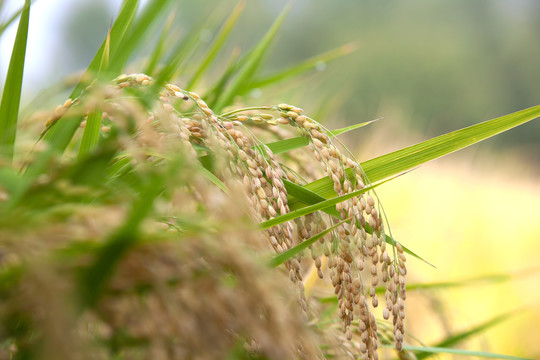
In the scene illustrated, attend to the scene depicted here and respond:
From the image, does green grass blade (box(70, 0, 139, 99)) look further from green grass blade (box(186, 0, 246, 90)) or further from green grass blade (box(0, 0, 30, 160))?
green grass blade (box(186, 0, 246, 90))

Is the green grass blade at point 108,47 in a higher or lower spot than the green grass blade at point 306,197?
higher

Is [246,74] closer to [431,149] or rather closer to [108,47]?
[108,47]

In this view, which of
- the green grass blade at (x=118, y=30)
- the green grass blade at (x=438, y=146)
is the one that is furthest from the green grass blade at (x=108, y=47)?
the green grass blade at (x=438, y=146)

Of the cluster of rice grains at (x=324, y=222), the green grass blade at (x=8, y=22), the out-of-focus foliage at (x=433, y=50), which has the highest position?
the out-of-focus foliage at (x=433, y=50)

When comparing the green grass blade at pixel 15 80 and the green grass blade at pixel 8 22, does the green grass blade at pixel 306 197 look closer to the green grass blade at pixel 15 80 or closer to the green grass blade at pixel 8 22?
the green grass blade at pixel 15 80

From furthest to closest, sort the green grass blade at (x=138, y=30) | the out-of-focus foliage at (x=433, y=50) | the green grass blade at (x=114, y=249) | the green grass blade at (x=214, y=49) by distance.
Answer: the out-of-focus foliage at (x=433, y=50) < the green grass blade at (x=214, y=49) < the green grass blade at (x=138, y=30) < the green grass blade at (x=114, y=249)

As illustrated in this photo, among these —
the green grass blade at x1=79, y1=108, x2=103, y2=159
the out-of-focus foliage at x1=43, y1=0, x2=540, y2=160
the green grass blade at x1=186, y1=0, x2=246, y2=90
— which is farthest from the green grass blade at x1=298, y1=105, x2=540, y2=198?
the out-of-focus foliage at x1=43, y1=0, x2=540, y2=160
